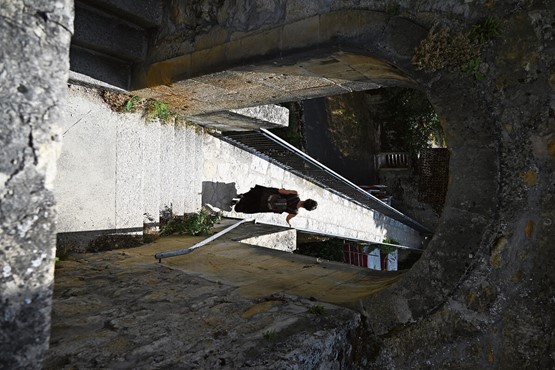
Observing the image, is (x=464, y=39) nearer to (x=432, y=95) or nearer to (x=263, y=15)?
A: (x=432, y=95)

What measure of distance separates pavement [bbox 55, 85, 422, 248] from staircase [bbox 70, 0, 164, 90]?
0.26 meters

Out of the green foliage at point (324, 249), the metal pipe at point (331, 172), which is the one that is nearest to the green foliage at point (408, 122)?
the metal pipe at point (331, 172)

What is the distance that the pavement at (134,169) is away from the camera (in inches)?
159

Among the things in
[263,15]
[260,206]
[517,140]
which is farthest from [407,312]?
[260,206]

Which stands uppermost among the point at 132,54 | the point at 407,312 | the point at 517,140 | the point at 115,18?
the point at 115,18

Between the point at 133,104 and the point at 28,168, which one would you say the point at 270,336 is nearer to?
the point at 28,168

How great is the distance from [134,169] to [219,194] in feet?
5.26

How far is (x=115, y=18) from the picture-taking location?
3922 mm

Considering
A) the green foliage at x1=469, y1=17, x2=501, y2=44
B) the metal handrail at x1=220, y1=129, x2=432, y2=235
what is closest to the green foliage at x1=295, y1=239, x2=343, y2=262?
the metal handrail at x1=220, y1=129, x2=432, y2=235

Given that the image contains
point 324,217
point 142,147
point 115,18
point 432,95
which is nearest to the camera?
point 432,95

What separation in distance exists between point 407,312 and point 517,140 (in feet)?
3.70

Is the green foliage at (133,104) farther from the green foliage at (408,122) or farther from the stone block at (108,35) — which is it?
the green foliage at (408,122)

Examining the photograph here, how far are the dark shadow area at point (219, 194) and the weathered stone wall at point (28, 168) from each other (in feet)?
14.2

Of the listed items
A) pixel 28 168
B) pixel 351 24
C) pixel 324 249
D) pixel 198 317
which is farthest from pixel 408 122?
pixel 28 168
